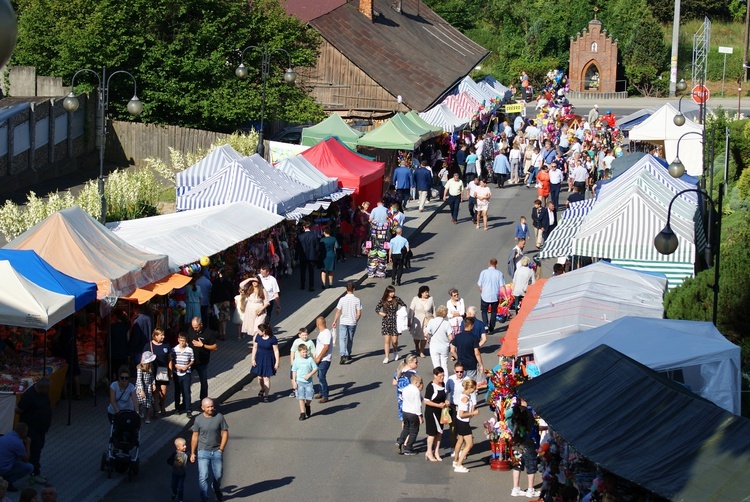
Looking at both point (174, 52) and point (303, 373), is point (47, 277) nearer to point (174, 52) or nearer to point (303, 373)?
point (303, 373)

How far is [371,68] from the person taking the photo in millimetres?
44594

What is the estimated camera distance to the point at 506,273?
85.3 ft

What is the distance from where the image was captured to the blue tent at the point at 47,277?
15.6 meters

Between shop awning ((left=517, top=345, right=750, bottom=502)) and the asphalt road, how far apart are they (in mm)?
2119

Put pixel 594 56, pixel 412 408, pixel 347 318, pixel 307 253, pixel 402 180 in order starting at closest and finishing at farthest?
pixel 412 408 → pixel 347 318 → pixel 307 253 → pixel 402 180 → pixel 594 56

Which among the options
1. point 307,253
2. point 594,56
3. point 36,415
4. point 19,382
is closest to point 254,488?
point 36,415

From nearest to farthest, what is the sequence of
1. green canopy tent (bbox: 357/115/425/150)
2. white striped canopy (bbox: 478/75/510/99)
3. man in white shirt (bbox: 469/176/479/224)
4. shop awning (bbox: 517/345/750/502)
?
shop awning (bbox: 517/345/750/502) → man in white shirt (bbox: 469/176/479/224) → green canopy tent (bbox: 357/115/425/150) → white striped canopy (bbox: 478/75/510/99)

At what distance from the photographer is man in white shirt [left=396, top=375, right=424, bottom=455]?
14.7 metres

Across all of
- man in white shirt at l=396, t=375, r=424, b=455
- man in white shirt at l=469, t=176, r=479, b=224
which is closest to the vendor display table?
man in white shirt at l=396, t=375, r=424, b=455

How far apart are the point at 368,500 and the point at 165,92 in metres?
27.3

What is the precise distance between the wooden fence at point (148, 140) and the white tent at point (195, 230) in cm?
1464

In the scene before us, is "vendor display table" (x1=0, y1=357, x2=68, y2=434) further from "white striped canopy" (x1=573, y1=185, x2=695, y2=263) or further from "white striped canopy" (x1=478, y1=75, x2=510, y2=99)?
"white striped canopy" (x1=478, y1=75, x2=510, y2=99)

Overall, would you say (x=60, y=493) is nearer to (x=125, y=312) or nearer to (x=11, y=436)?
(x=11, y=436)

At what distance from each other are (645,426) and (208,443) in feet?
16.2
